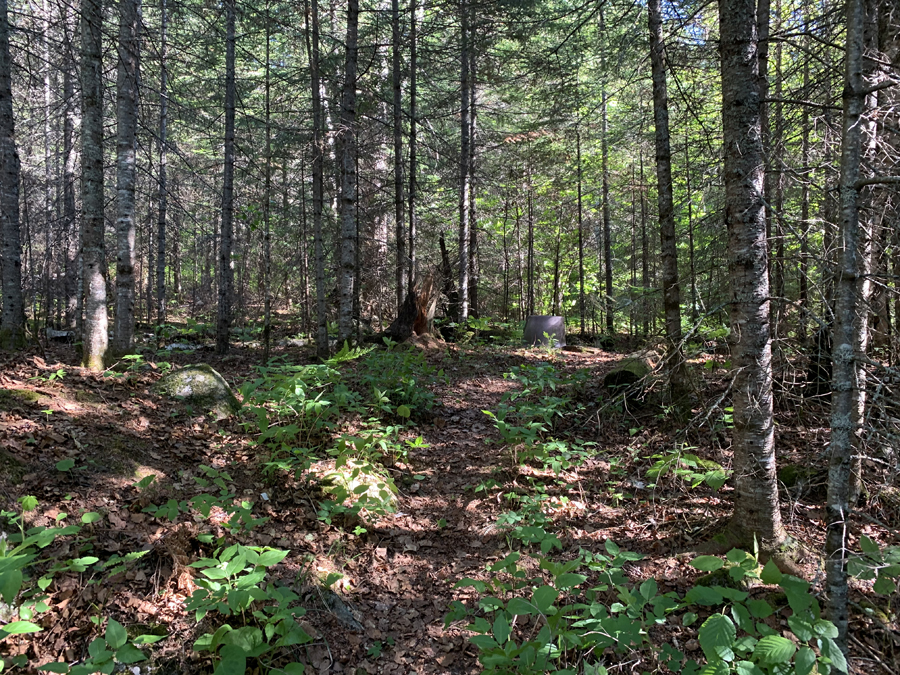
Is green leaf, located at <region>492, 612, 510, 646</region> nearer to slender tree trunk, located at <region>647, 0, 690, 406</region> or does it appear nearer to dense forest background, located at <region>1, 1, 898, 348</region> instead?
slender tree trunk, located at <region>647, 0, 690, 406</region>

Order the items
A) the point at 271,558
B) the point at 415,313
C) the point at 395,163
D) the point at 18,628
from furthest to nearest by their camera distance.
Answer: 1. the point at 395,163
2. the point at 415,313
3. the point at 271,558
4. the point at 18,628

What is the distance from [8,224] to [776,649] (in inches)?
408

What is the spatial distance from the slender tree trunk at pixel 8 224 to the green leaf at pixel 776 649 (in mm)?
9662

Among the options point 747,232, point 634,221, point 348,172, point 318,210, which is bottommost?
point 747,232

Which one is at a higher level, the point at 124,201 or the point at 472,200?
the point at 472,200

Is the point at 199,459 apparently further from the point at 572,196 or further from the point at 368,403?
the point at 572,196

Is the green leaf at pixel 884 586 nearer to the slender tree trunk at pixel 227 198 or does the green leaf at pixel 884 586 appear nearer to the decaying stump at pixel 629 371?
the decaying stump at pixel 629 371

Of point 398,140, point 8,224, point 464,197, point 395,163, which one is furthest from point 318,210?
point 464,197

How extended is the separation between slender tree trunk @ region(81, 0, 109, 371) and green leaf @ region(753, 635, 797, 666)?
7773 millimetres

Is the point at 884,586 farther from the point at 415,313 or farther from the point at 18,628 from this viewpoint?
the point at 415,313

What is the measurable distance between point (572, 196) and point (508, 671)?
19.3 m

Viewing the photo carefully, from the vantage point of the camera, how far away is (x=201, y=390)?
242 inches

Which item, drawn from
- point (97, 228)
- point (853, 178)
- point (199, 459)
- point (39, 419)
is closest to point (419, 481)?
point (199, 459)

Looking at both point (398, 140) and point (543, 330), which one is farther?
point (543, 330)
